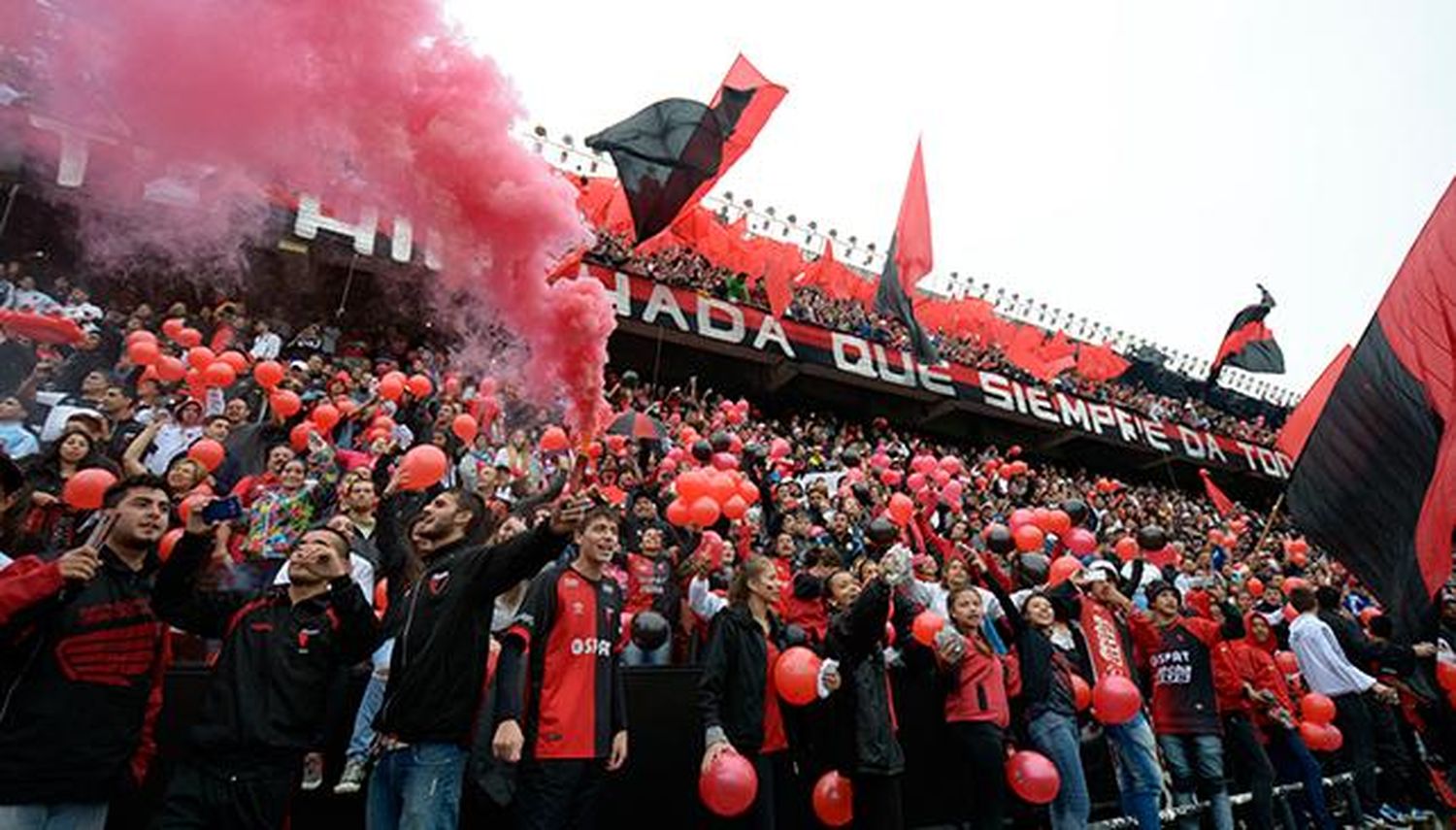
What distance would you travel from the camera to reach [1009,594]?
15.9ft

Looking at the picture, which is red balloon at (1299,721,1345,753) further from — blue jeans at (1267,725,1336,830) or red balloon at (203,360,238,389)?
red balloon at (203,360,238,389)

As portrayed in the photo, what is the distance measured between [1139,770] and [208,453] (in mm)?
6680

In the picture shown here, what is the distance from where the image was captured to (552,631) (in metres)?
3.24

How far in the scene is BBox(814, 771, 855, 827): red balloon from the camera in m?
3.78

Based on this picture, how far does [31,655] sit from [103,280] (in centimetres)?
1022

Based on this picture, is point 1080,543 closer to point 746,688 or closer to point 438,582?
point 746,688

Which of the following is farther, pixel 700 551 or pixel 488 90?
pixel 700 551

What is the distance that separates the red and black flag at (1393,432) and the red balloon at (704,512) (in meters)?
4.30

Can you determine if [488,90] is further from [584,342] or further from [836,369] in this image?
[836,369]

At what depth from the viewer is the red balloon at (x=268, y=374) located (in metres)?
7.25

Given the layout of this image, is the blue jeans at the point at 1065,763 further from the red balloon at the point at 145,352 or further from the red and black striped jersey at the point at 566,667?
the red balloon at the point at 145,352

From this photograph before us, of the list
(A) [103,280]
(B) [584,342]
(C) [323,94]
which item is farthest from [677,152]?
(A) [103,280]

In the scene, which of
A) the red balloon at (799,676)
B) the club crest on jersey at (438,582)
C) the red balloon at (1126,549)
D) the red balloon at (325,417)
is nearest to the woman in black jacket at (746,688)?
the red balloon at (799,676)

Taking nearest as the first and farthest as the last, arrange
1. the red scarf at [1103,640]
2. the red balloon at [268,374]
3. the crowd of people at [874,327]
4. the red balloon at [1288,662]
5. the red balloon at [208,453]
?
the red scarf at [1103,640] < the red balloon at [208,453] < the red balloon at [1288,662] < the red balloon at [268,374] < the crowd of people at [874,327]
